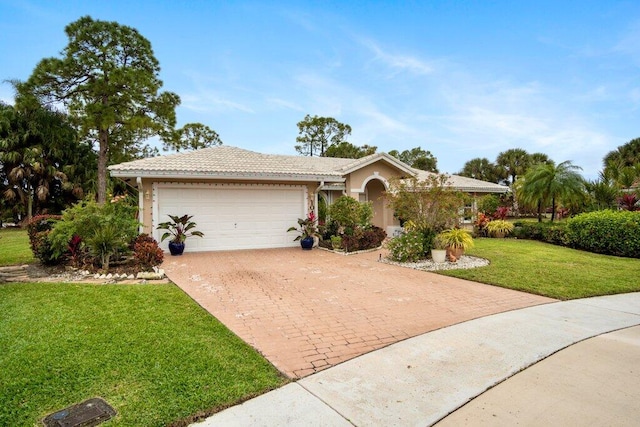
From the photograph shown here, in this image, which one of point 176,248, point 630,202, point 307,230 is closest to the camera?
point 176,248

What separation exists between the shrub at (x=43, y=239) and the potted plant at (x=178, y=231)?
314 cm

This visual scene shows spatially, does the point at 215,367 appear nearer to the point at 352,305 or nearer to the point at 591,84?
the point at 352,305

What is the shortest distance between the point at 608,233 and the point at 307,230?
10.9m

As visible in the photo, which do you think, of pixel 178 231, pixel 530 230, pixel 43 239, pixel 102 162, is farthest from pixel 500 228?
pixel 102 162

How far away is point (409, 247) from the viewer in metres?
11.0

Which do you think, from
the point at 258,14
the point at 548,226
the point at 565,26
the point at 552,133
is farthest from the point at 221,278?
the point at 552,133

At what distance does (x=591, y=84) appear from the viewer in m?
14.5

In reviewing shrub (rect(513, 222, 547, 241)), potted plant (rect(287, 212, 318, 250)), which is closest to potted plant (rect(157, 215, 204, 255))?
potted plant (rect(287, 212, 318, 250))

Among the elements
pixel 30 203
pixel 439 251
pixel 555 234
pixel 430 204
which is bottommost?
pixel 439 251

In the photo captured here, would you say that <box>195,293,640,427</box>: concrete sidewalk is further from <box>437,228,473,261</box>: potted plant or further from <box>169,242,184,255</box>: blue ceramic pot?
<box>169,242,184,255</box>: blue ceramic pot

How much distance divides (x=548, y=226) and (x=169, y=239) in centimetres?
1636

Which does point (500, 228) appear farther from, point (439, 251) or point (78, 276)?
point (78, 276)

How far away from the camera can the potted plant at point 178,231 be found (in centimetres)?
1243

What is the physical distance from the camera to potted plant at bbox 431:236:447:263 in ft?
35.5
